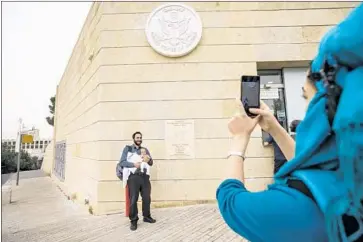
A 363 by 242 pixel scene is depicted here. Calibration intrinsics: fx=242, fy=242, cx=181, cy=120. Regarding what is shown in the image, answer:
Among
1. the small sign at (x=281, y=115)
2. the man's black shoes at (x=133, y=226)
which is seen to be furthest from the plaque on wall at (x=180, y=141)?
the small sign at (x=281, y=115)

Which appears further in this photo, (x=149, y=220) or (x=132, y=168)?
(x=132, y=168)

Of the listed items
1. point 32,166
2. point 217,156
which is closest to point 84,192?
point 217,156

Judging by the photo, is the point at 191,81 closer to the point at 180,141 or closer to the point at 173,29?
the point at 173,29

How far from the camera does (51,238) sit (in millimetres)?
4086

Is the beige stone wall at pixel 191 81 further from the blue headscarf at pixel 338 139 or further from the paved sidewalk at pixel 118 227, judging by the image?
the blue headscarf at pixel 338 139

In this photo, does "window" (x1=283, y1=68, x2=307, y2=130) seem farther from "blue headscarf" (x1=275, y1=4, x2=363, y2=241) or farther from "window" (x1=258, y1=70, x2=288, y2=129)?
"blue headscarf" (x1=275, y1=4, x2=363, y2=241)

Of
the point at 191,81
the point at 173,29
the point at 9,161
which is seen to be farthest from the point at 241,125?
the point at 9,161

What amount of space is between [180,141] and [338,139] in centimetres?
463

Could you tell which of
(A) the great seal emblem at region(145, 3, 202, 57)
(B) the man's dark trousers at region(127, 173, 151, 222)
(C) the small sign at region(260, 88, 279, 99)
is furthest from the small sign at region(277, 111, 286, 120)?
(B) the man's dark trousers at region(127, 173, 151, 222)

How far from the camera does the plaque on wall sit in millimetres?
5191

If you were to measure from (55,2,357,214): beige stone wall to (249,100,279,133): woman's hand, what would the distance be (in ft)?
13.5

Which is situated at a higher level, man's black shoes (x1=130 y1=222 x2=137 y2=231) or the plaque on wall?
the plaque on wall

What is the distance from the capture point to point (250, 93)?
1099mm

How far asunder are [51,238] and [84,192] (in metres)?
2.42
